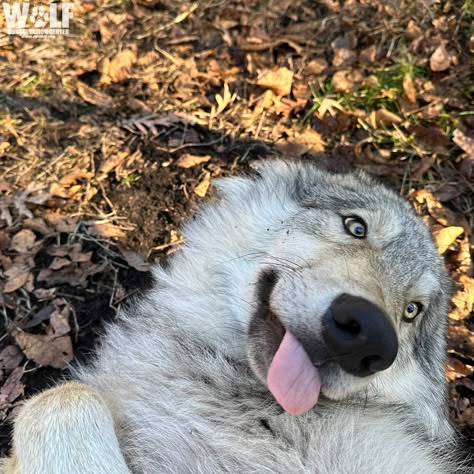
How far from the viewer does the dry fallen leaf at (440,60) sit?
5145 millimetres

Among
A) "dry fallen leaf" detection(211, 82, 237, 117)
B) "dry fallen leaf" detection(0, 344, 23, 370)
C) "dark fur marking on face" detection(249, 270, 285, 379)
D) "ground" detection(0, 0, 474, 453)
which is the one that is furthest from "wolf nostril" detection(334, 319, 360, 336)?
"dry fallen leaf" detection(211, 82, 237, 117)

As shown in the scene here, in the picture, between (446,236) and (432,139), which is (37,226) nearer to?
(446,236)

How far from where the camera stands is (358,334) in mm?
2133

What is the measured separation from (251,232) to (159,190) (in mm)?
1513

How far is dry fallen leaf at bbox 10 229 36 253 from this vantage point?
4176mm

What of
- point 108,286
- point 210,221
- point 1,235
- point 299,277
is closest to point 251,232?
point 210,221

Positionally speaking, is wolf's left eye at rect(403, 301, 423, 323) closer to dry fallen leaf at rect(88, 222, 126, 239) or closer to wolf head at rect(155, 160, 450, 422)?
wolf head at rect(155, 160, 450, 422)

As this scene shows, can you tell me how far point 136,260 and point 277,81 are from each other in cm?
223

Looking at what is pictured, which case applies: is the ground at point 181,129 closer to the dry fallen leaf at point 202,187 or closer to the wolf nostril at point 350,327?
the dry fallen leaf at point 202,187

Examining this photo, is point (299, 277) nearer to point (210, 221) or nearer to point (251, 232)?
point (251, 232)

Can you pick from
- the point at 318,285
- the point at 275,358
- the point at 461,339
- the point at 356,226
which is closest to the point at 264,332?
the point at 275,358

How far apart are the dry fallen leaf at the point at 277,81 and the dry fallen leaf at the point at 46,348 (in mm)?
2940

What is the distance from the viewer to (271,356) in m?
2.40

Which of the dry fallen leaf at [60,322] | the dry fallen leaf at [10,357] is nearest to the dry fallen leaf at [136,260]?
the dry fallen leaf at [60,322]
